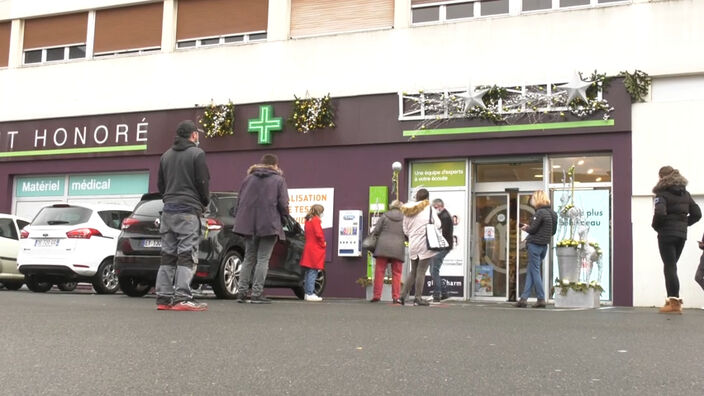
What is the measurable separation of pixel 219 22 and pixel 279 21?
1831mm

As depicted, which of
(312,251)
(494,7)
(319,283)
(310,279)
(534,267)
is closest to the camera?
(534,267)

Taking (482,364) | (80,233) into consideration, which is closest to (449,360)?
(482,364)

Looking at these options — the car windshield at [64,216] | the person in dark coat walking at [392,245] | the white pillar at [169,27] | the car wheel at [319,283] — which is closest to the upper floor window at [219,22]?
the white pillar at [169,27]

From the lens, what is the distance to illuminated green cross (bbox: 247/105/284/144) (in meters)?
18.2

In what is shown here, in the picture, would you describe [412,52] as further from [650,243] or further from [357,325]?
[357,325]

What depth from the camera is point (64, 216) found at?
13984 mm

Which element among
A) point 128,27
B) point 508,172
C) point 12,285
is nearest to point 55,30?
point 128,27

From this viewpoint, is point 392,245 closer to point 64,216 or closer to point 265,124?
point 64,216

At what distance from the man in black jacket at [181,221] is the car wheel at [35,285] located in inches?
266

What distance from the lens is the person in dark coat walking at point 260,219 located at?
10.5 metres

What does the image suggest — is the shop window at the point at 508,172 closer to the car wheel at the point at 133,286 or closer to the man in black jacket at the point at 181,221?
the car wheel at the point at 133,286

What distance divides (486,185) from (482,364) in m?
12.0

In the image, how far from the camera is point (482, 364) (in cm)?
487

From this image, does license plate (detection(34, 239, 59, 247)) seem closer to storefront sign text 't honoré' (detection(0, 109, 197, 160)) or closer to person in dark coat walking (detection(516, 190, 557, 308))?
storefront sign text 't honoré' (detection(0, 109, 197, 160))
